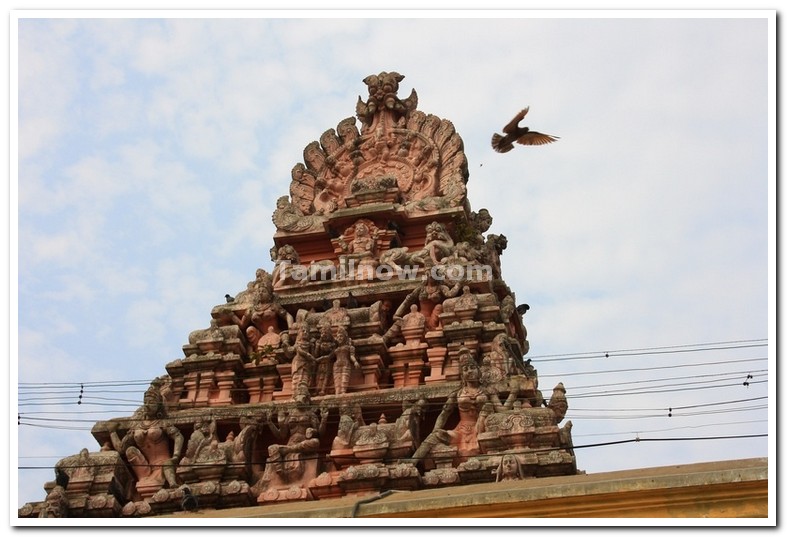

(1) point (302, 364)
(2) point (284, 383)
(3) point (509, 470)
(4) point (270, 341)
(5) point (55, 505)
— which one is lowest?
(5) point (55, 505)

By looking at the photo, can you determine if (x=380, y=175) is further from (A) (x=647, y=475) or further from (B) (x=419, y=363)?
(A) (x=647, y=475)

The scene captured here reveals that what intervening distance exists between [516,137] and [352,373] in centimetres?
476

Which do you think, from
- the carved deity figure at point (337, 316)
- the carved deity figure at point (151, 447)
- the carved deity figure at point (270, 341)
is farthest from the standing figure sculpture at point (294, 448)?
the carved deity figure at point (270, 341)

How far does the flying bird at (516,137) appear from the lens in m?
19.5

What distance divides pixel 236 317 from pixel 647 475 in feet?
33.3

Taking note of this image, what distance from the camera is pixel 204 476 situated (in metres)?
17.2

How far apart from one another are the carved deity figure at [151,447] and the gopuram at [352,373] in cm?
2

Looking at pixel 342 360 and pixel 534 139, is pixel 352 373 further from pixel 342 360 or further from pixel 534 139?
pixel 534 139

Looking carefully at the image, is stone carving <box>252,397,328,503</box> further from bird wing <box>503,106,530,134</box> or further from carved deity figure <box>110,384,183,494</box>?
bird wing <box>503,106,530,134</box>

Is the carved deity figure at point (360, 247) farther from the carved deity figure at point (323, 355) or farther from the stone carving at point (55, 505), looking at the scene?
the stone carving at point (55, 505)

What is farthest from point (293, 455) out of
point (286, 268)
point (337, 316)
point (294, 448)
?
point (286, 268)

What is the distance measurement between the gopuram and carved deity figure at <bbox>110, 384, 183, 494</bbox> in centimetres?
2

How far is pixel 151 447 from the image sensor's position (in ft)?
59.5
